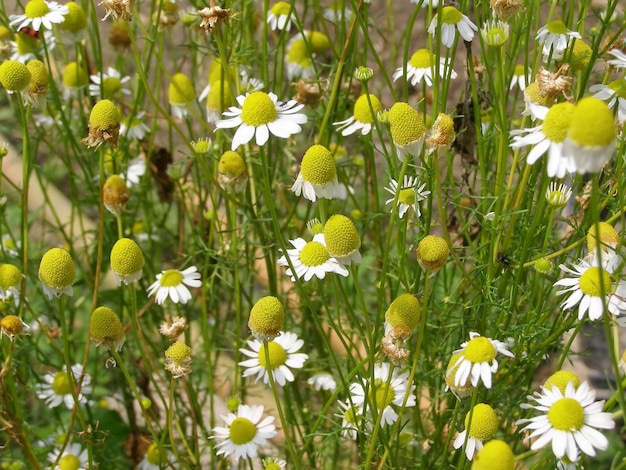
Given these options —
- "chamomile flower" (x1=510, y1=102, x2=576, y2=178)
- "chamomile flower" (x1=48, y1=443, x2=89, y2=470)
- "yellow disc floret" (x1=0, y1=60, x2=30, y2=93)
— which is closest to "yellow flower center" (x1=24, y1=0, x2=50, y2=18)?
"yellow disc floret" (x1=0, y1=60, x2=30, y2=93)

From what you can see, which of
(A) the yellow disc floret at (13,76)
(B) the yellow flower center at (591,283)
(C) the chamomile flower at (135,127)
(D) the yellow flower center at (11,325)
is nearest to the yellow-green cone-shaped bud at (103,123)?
(A) the yellow disc floret at (13,76)

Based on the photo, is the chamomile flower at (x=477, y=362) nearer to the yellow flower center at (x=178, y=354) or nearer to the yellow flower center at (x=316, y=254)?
the yellow flower center at (x=316, y=254)

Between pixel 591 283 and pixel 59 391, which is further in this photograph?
pixel 59 391

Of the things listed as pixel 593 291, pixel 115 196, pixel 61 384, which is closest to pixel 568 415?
pixel 593 291

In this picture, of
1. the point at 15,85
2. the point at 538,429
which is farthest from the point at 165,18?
the point at 538,429

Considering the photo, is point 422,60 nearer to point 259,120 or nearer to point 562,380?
point 259,120

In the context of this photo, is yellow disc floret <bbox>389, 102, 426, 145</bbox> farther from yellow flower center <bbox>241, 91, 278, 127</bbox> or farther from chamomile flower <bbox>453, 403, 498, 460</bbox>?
chamomile flower <bbox>453, 403, 498, 460</bbox>
